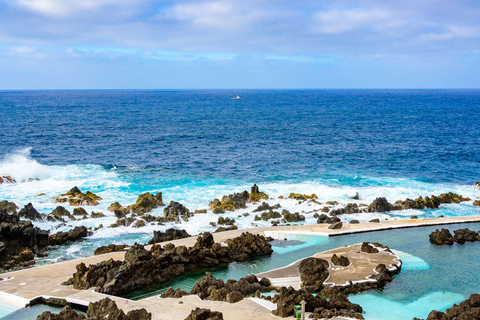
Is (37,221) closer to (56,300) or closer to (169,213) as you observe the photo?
(169,213)

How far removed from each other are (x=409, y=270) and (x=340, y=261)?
4885mm

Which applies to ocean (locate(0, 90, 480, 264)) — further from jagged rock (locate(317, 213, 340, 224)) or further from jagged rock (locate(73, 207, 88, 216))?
jagged rock (locate(317, 213, 340, 224))

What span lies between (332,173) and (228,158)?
18.6 m

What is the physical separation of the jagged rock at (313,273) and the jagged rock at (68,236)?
67.8 ft

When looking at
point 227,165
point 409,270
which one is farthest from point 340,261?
point 227,165

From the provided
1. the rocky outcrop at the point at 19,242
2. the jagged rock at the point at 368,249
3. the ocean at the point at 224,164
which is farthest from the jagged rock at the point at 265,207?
the rocky outcrop at the point at 19,242

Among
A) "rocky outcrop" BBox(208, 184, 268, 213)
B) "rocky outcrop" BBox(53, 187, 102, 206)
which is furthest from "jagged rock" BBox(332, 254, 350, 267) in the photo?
"rocky outcrop" BBox(53, 187, 102, 206)

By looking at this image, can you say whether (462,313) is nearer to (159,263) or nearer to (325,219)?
(159,263)

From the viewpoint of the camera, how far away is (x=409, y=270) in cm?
3127

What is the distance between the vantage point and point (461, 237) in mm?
37125

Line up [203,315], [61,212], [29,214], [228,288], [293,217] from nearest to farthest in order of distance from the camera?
1. [203,315]
2. [228,288]
3. [29,214]
4. [61,212]
5. [293,217]

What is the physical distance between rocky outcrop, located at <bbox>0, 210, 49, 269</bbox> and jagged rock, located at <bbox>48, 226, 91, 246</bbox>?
2.22ft

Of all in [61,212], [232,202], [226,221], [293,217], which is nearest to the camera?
[226,221]

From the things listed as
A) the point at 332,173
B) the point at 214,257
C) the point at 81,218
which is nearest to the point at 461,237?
the point at 214,257
